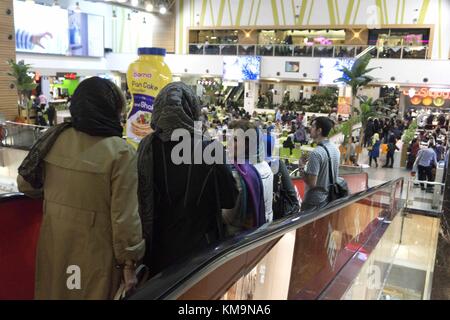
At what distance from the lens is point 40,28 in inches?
840

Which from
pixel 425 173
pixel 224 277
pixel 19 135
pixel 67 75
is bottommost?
pixel 425 173

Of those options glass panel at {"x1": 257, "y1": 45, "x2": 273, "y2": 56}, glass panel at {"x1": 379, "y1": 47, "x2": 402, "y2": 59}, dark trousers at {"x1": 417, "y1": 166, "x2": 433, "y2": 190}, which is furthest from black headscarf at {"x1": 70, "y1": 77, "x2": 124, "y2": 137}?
glass panel at {"x1": 257, "y1": 45, "x2": 273, "y2": 56}

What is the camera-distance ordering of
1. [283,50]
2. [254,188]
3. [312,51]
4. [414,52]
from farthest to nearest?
[283,50]
[312,51]
[414,52]
[254,188]

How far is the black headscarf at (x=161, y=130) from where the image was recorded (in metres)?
2.01

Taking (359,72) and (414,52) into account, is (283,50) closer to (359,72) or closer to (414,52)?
(414,52)

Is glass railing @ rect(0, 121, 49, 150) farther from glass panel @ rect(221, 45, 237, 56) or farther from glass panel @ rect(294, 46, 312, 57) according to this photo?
glass panel @ rect(294, 46, 312, 57)

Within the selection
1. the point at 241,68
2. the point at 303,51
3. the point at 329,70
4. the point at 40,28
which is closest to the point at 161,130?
the point at 329,70

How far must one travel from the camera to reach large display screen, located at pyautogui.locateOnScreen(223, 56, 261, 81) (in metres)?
20.3

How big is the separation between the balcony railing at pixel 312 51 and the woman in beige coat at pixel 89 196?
18073mm

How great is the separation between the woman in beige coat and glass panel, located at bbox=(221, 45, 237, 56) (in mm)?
19830

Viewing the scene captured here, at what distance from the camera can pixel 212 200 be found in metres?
2.06

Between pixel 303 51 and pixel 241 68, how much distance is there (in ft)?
9.87

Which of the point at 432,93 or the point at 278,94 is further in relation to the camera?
the point at 278,94

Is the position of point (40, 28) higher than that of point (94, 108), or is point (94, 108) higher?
point (40, 28)
